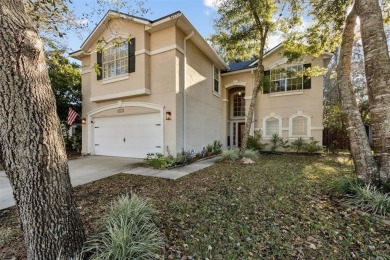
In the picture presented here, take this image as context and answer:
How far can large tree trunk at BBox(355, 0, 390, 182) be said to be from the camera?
406 cm

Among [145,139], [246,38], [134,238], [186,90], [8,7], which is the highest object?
[246,38]

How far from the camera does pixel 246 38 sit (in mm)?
9922

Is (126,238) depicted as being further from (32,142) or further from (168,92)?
(168,92)

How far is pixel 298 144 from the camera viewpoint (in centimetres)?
1197

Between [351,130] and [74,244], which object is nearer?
[74,244]

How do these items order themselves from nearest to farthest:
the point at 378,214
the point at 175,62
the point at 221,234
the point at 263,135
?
the point at 221,234 → the point at 378,214 → the point at 175,62 → the point at 263,135

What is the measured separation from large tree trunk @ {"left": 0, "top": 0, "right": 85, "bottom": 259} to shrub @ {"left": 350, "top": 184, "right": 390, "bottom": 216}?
4.55 m

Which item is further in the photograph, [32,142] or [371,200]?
[371,200]

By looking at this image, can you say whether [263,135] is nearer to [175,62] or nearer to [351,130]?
[175,62]

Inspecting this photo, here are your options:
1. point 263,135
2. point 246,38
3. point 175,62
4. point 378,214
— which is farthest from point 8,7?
point 263,135

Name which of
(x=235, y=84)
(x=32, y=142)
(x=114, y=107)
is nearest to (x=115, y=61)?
(x=114, y=107)

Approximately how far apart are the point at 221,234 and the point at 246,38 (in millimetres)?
9259

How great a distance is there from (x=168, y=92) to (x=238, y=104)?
783cm

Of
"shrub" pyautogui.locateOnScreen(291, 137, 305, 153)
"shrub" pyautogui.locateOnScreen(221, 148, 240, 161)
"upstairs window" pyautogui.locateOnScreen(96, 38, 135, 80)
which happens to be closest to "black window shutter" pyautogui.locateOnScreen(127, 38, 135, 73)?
"upstairs window" pyautogui.locateOnScreen(96, 38, 135, 80)
